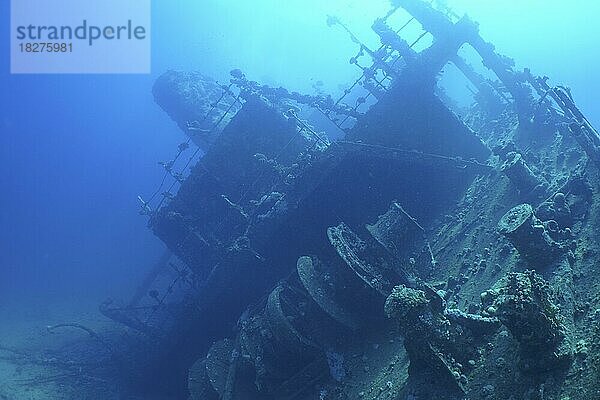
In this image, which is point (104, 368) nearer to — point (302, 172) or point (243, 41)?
point (302, 172)

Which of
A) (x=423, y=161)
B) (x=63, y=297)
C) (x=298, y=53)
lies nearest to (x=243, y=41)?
(x=298, y=53)

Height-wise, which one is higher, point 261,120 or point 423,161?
point 423,161

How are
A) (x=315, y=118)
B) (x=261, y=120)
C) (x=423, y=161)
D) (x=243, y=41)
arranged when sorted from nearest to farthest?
(x=423, y=161)
(x=261, y=120)
(x=315, y=118)
(x=243, y=41)

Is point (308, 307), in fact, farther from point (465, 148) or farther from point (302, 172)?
point (465, 148)

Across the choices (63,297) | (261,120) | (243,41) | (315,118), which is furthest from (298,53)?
(261,120)

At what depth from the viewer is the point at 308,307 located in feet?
26.9

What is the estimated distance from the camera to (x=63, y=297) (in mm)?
37625

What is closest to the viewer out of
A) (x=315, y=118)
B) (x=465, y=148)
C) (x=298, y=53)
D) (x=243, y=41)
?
(x=465, y=148)

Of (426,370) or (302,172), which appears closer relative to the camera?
(426,370)

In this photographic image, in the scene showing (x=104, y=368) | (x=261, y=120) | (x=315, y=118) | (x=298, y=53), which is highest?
(x=261, y=120)

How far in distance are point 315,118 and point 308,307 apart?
696 inches

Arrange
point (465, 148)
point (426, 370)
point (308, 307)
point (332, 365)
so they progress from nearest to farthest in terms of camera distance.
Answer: point (426, 370) → point (332, 365) → point (308, 307) → point (465, 148)

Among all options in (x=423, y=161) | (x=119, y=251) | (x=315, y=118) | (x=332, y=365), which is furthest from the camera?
(x=119, y=251)

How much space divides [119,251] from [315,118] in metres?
36.9
